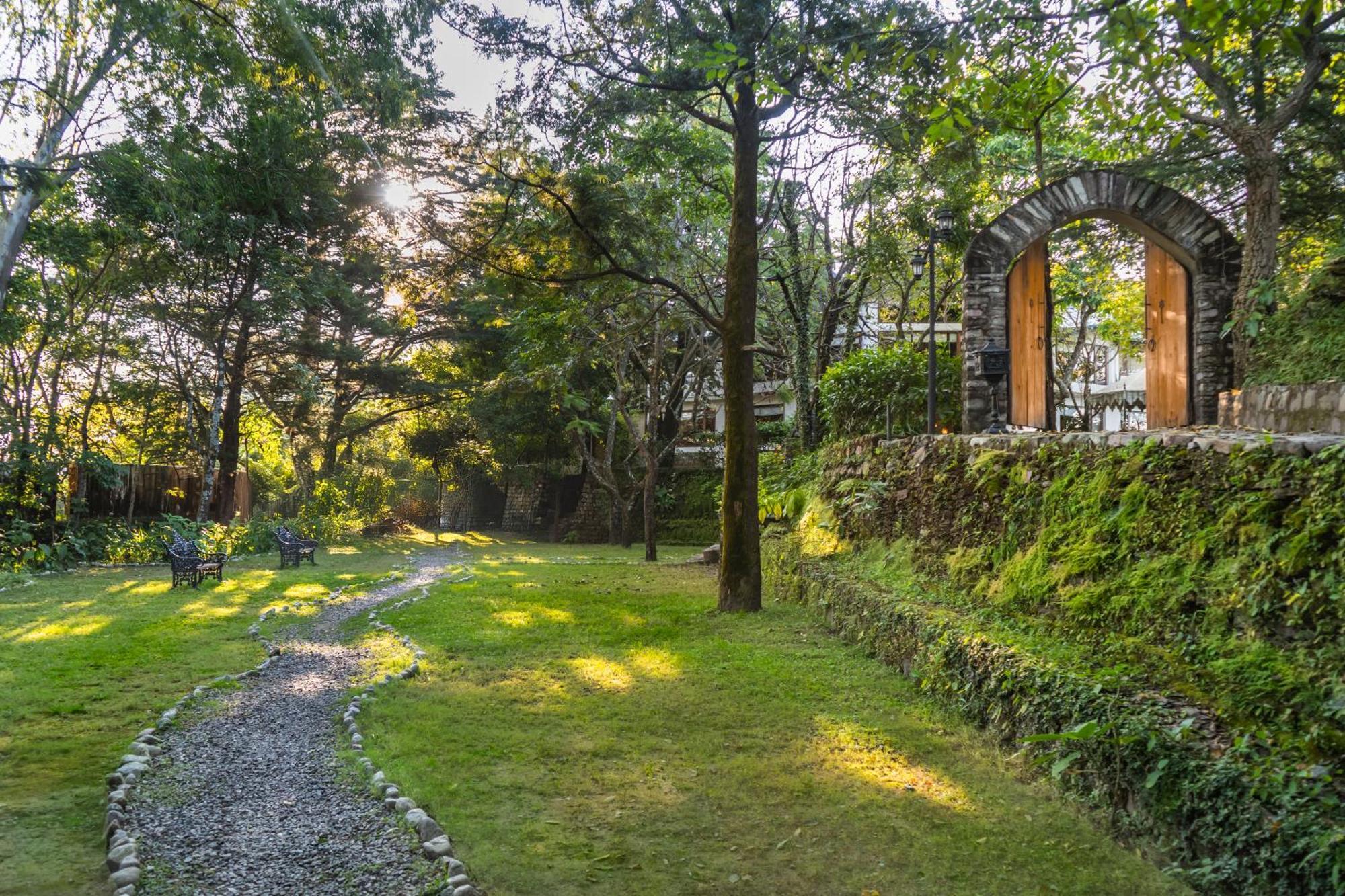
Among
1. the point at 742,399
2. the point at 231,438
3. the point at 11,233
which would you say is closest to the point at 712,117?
the point at 742,399

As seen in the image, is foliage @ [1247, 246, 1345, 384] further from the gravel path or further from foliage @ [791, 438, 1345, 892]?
the gravel path

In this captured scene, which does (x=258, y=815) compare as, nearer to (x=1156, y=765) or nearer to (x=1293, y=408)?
(x=1156, y=765)

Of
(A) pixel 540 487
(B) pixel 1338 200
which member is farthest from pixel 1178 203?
(A) pixel 540 487

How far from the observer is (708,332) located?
22.4 metres

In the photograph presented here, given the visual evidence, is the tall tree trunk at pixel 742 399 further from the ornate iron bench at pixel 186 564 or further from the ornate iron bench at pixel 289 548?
the ornate iron bench at pixel 289 548

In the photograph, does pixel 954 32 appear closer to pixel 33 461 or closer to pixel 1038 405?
pixel 1038 405

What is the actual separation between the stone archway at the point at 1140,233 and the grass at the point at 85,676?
878 centimetres

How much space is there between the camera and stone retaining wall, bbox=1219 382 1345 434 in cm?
663

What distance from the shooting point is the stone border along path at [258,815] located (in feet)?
11.1

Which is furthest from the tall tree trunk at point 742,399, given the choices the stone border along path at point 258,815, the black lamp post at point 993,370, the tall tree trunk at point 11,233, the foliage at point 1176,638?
the tall tree trunk at point 11,233

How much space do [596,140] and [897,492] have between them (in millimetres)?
5837

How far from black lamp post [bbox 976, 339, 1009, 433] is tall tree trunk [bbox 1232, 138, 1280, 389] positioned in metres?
2.41

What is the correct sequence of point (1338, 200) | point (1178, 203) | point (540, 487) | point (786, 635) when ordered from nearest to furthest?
point (786, 635), point (1178, 203), point (1338, 200), point (540, 487)

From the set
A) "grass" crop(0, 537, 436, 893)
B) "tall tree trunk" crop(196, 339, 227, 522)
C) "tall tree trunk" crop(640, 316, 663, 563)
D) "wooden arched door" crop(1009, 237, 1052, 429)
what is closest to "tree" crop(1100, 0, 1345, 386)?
"wooden arched door" crop(1009, 237, 1052, 429)
